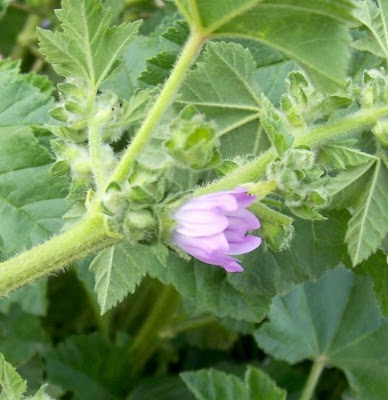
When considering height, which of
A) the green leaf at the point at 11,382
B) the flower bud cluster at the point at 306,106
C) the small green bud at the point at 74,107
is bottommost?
the green leaf at the point at 11,382

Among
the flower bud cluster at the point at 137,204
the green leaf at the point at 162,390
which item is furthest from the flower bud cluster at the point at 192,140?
the green leaf at the point at 162,390

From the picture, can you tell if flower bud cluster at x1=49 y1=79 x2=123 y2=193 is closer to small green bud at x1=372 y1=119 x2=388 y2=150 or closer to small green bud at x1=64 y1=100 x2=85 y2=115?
small green bud at x1=64 y1=100 x2=85 y2=115

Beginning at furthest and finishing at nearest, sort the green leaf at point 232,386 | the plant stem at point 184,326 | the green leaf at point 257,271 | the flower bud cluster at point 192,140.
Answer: the plant stem at point 184,326 → the green leaf at point 232,386 → the green leaf at point 257,271 → the flower bud cluster at point 192,140

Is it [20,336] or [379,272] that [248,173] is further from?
[20,336]

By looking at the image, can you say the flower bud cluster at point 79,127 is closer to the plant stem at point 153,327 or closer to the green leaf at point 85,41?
the green leaf at point 85,41

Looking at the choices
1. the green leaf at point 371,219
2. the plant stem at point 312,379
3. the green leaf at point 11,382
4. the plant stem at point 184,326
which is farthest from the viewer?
the plant stem at point 184,326

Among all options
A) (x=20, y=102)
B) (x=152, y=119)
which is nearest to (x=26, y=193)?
(x=20, y=102)

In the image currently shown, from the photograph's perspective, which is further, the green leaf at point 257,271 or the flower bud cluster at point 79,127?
the green leaf at point 257,271
